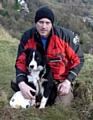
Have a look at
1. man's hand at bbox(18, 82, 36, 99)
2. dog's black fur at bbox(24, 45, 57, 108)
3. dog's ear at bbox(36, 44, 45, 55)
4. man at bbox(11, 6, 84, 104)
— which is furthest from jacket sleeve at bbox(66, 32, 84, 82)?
man's hand at bbox(18, 82, 36, 99)

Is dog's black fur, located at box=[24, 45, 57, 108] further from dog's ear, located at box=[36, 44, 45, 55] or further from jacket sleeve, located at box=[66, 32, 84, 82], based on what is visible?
jacket sleeve, located at box=[66, 32, 84, 82]

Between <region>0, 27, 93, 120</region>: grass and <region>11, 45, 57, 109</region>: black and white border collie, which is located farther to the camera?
<region>0, 27, 93, 120</region>: grass

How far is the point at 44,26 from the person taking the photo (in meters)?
3.80

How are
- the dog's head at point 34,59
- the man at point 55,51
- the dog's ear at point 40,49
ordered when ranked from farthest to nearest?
the man at point 55,51
the dog's ear at point 40,49
the dog's head at point 34,59

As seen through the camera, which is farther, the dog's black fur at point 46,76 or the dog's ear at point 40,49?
the dog's ear at point 40,49

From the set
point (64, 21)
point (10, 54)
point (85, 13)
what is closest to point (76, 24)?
point (64, 21)

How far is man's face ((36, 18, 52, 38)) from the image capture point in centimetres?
382

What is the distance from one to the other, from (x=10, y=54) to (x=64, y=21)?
51462 mm

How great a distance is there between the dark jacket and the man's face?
10 centimetres

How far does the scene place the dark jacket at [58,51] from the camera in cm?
401

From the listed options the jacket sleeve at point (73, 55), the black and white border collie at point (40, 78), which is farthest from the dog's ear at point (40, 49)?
the jacket sleeve at point (73, 55)

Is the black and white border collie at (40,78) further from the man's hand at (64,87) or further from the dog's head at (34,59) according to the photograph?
the man's hand at (64,87)

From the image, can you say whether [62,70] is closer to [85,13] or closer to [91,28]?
[91,28]

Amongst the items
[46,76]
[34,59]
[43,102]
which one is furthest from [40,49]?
[43,102]
